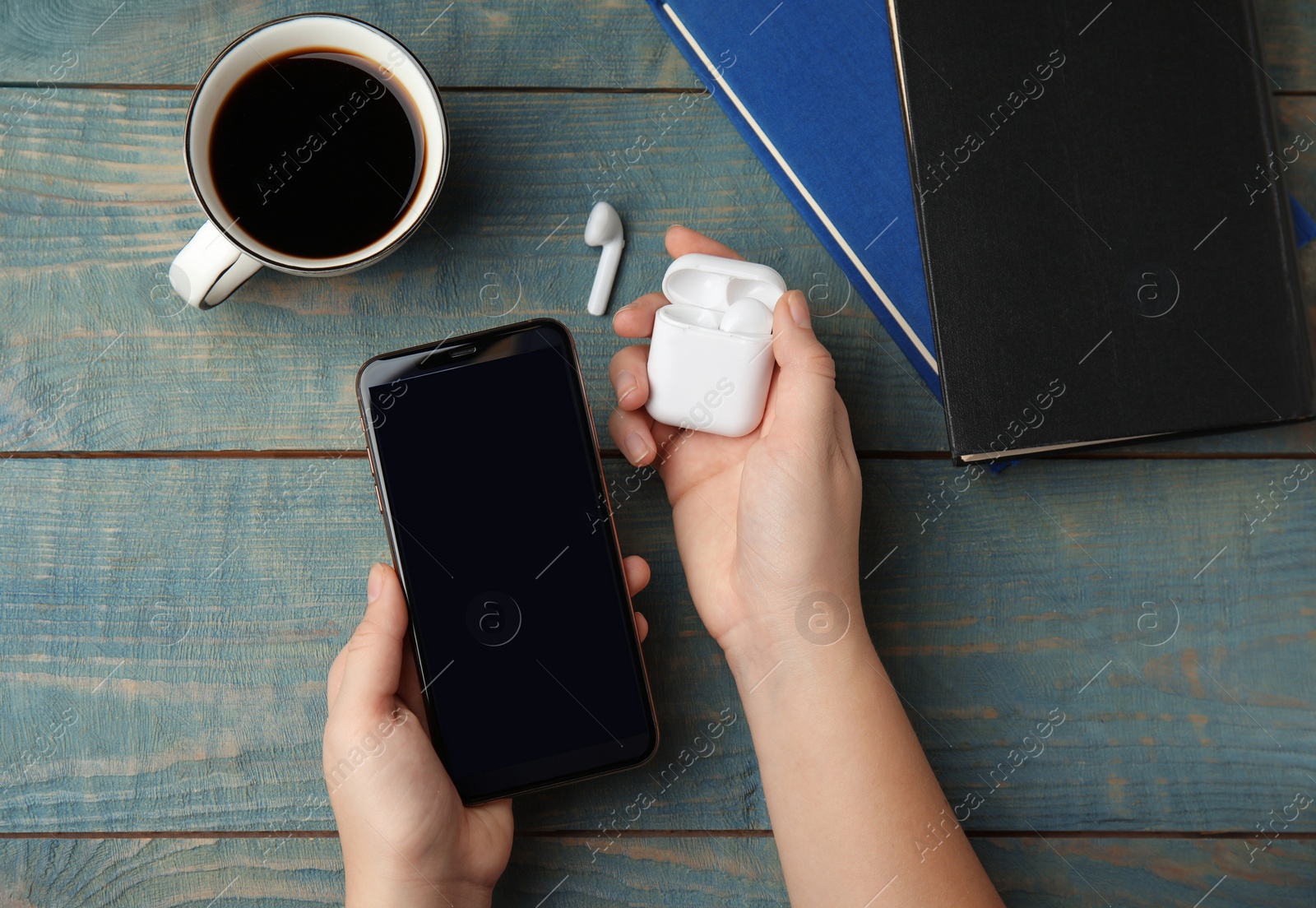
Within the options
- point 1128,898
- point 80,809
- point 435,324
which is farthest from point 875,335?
point 80,809

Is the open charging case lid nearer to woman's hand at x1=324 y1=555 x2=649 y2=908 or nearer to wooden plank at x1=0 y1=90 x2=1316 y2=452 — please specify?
wooden plank at x1=0 y1=90 x2=1316 y2=452

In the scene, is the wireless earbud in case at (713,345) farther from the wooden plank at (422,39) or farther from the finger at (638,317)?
the wooden plank at (422,39)

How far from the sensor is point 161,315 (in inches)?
25.1

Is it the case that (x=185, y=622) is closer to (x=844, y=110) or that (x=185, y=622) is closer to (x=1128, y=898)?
(x=844, y=110)

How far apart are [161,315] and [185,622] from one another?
0.24 m

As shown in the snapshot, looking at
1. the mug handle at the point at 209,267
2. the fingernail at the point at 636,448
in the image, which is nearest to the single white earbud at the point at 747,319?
the fingernail at the point at 636,448

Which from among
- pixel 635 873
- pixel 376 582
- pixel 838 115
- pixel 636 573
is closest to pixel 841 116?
pixel 838 115

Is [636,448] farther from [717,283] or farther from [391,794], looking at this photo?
[391,794]

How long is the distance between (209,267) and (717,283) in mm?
349

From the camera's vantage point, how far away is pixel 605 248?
65cm

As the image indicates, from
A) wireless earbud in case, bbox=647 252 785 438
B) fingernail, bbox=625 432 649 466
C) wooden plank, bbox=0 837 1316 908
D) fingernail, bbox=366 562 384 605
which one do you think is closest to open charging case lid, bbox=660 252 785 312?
wireless earbud in case, bbox=647 252 785 438

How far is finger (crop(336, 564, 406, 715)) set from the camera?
1.82ft

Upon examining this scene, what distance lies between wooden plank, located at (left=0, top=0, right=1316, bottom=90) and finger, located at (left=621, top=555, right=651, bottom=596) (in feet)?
1.26

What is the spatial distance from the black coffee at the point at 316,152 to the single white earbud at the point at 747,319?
9.5 inches
